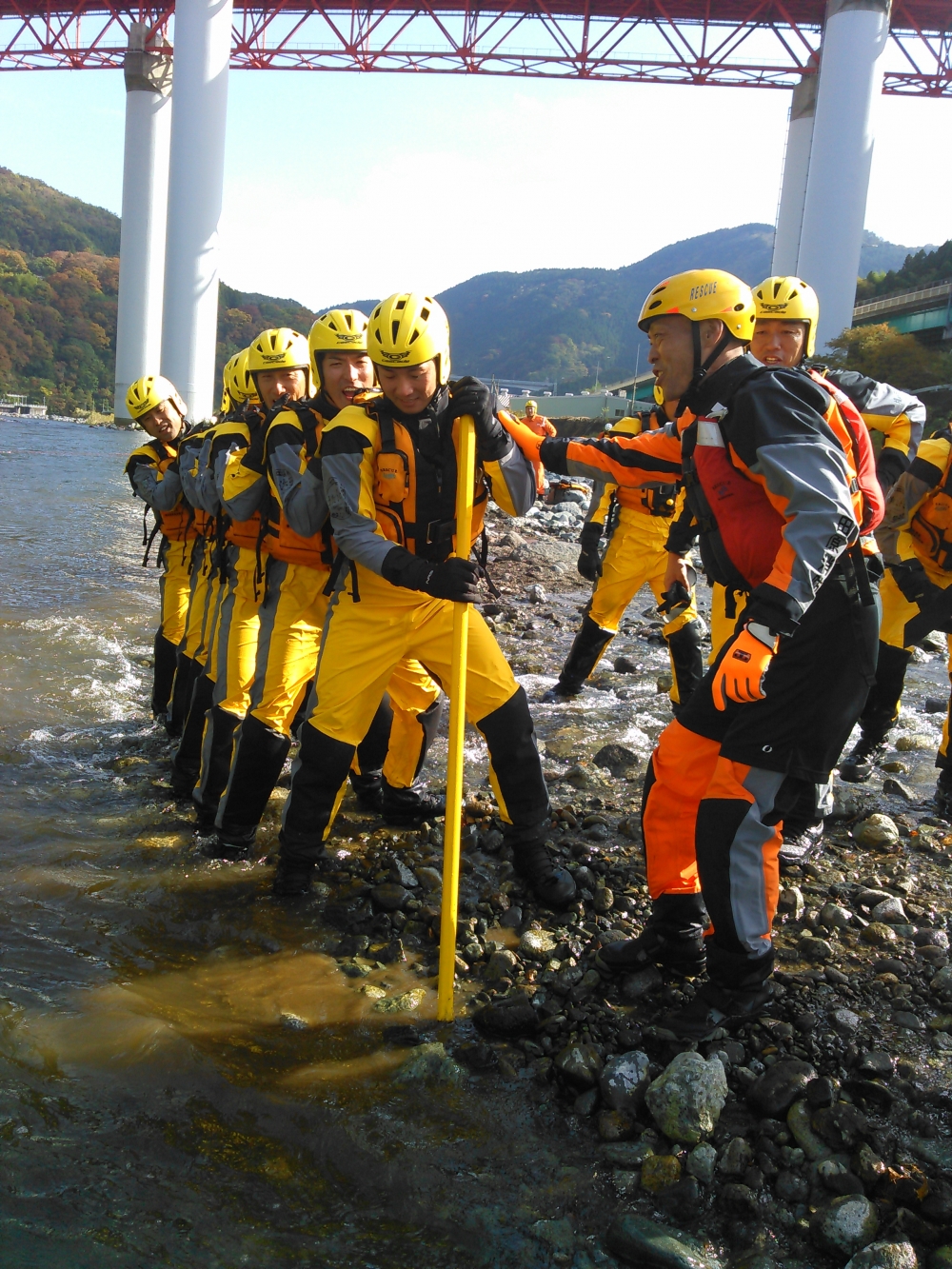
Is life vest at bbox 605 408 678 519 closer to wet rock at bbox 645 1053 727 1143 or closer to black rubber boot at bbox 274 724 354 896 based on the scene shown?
black rubber boot at bbox 274 724 354 896

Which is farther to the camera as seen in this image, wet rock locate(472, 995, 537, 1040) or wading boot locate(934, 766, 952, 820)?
wading boot locate(934, 766, 952, 820)

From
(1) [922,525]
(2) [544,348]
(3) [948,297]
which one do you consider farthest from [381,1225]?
(2) [544,348]

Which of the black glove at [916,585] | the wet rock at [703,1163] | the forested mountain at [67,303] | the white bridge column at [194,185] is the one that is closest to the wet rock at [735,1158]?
the wet rock at [703,1163]

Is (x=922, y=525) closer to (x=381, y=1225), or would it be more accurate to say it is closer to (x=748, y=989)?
(x=748, y=989)

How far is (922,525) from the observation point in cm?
575

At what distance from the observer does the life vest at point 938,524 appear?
5.62m

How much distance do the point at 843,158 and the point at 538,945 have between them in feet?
130

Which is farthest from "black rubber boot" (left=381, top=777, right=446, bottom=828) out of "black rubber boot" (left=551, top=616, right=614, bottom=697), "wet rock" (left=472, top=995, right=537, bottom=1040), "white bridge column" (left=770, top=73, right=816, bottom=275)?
"white bridge column" (left=770, top=73, right=816, bottom=275)

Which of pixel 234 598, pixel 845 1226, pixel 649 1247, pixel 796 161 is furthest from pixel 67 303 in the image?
pixel 845 1226

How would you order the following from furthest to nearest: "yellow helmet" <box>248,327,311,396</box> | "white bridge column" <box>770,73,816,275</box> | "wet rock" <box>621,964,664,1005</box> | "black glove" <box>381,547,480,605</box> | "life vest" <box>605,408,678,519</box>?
"white bridge column" <box>770,73,816,275</box>
"life vest" <box>605,408,678,519</box>
"yellow helmet" <box>248,327,311,396</box>
"black glove" <box>381,547,480,605</box>
"wet rock" <box>621,964,664,1005</box>

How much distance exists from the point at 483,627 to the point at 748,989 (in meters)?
1.82

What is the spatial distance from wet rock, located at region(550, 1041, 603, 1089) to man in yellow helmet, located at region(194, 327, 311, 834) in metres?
2.54

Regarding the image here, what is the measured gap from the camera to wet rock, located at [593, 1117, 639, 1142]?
106 inches

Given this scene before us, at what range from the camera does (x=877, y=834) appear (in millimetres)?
4836
